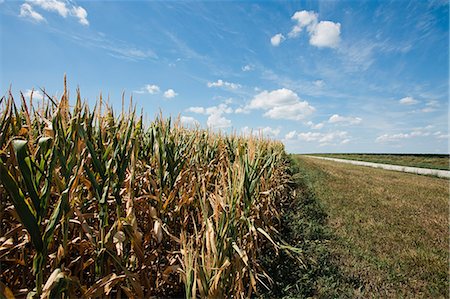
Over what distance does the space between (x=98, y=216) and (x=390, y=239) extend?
15.9 feet

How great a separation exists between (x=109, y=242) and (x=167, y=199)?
78 centimetres

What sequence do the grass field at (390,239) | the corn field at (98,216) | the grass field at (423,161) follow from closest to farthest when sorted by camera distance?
the corn field at (98,216) → the grass field at (390,239) → the grass field at (423,161)

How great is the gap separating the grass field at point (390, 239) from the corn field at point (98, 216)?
4.96ft

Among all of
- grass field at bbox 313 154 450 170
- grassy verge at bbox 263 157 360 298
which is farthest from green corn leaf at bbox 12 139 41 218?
grass field at bbox 313 154 450 170

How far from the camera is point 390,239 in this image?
4.84 meters

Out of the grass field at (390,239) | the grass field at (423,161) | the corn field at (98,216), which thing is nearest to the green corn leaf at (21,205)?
the corn field at (98,216)

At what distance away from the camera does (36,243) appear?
1423 millimetres

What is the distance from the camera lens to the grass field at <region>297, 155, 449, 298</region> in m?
3.41

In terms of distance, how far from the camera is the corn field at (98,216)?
4.89ft

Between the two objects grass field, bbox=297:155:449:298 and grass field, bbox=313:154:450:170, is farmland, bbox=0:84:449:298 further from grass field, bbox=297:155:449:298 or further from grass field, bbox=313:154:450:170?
grass field, bbox=313:154:450:170

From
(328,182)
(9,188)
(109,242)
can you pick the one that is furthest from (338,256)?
(328,182)

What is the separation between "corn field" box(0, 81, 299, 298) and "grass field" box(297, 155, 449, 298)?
1.51 m

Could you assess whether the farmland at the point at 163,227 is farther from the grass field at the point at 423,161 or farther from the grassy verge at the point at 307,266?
the grass field at the point at 423,161

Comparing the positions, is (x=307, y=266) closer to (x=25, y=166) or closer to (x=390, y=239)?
(x=390, y=239)
